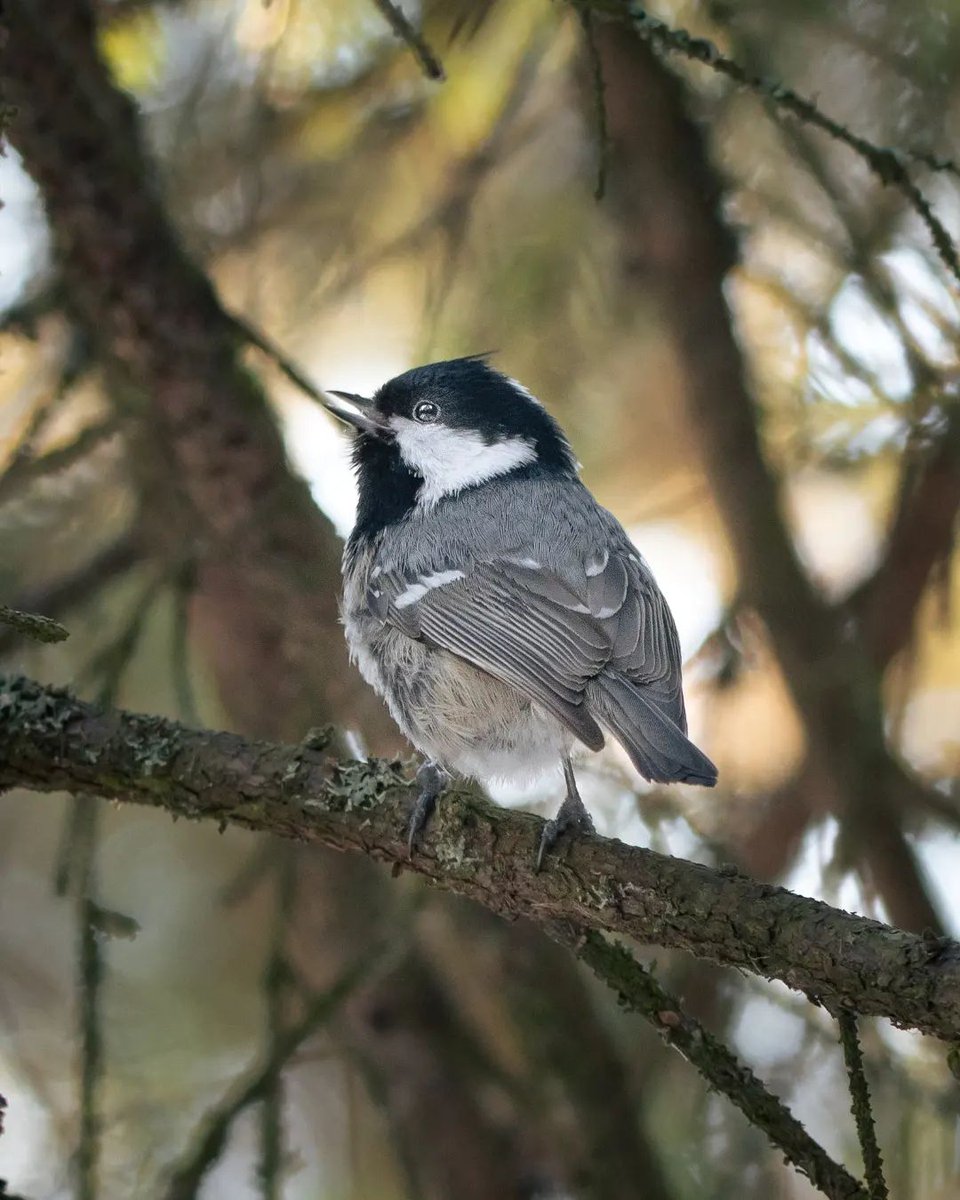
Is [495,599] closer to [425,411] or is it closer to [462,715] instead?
[462,715]

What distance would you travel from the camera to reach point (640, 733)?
2.43m

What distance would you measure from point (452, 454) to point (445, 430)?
7 cm

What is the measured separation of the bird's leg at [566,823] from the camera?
222 centimetres

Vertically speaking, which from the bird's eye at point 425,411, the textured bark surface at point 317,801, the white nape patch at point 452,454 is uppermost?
the bird's eye at point 425,411

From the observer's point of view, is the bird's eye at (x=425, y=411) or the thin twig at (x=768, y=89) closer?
the thin twig at (x=768, y=89)

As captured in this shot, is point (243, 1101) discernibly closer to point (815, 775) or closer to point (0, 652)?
point (0, 652)

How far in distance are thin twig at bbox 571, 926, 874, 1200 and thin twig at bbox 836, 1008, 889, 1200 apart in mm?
119

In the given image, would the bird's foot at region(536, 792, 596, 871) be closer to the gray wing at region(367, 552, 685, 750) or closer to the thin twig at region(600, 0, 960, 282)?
the gray wing at region(367, 552, 685, 750)

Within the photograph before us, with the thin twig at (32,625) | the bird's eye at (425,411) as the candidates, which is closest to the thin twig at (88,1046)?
the thin twig at (32,625)

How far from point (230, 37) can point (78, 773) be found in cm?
226

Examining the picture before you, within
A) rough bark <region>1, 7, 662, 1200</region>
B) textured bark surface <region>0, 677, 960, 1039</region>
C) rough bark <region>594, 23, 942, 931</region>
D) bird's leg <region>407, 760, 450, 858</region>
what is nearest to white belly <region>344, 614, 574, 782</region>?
rough bark <region>1, 7, 662, 1200</region>

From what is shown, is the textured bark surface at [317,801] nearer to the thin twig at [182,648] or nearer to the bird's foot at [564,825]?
the bird's foot at [564,825]

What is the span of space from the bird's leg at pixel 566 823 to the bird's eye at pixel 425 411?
4.15ft

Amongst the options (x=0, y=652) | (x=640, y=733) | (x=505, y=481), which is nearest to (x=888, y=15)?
(x=505, y=481)
